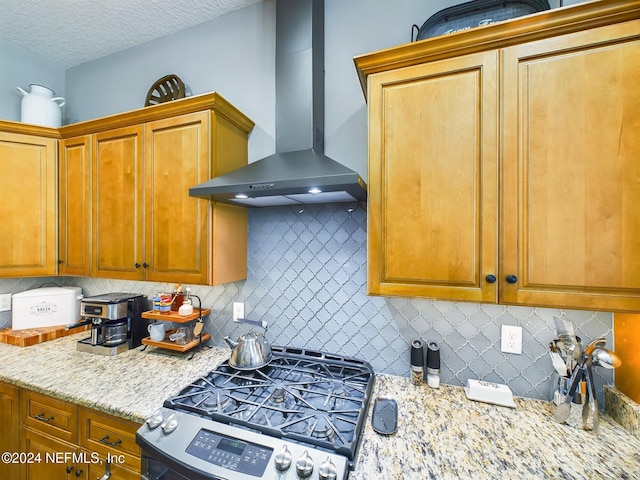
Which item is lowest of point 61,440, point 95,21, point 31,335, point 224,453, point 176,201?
point 61,440

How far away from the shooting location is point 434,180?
1.06 m

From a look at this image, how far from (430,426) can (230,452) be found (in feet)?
2.44

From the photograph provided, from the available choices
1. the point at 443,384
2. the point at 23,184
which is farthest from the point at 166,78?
the point at 443,384

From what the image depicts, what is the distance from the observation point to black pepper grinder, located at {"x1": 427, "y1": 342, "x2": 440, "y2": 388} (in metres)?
1.32

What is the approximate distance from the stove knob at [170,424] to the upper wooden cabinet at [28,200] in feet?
5.47

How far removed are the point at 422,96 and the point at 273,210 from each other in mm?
1017

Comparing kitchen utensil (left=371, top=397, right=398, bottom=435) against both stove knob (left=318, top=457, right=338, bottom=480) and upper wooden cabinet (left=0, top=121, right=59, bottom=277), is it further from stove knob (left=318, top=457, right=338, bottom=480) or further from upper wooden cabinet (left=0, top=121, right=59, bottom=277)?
upper wooden cabinet (left=0, top=121, right=59, bottom=277)

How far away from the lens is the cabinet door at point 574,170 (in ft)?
2.86

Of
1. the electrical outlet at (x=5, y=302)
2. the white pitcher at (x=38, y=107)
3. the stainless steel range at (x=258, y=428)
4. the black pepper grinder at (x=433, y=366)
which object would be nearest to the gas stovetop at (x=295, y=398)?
the stainless steel range at (x=258, y=428)

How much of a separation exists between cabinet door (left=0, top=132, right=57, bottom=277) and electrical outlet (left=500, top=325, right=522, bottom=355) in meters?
2.85

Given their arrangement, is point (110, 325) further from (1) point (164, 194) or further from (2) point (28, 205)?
(2) point (28, 205)

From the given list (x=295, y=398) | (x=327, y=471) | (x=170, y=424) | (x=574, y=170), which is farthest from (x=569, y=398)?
(x=170, y=424)

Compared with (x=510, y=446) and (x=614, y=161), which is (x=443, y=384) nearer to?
(x=510, y=446)

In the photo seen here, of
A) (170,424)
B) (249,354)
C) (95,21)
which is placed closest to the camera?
(170,424)
